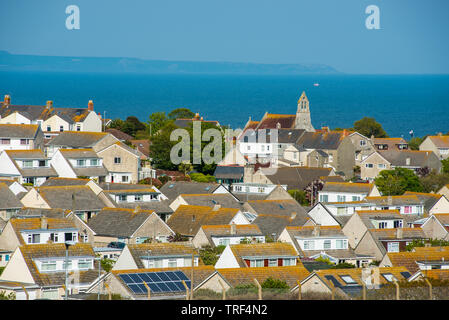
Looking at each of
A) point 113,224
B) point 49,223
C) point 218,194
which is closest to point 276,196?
point 218,194

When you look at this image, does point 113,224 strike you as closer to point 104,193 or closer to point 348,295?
point 104,193

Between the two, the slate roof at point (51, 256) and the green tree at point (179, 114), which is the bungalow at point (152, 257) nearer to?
the slate roof at point (51, 256)

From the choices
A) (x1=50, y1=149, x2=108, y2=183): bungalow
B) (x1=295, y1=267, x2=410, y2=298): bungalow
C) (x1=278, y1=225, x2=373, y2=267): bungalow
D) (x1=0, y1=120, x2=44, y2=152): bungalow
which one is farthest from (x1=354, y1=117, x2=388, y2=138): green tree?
(x1=295, y1=267, x2=410, y2=298): bungalow

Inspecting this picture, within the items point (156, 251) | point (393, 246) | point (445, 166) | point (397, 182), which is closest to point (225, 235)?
point (393, 246)

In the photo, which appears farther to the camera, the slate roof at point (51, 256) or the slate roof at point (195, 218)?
the slate roof at point (195, 218)

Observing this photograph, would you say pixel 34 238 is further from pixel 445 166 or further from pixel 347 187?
pixel 445 166

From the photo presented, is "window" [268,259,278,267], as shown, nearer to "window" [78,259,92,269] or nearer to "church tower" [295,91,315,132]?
"window" [78,259,92,269]

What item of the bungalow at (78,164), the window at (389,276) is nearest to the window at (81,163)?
the bungalow at (78,164)
